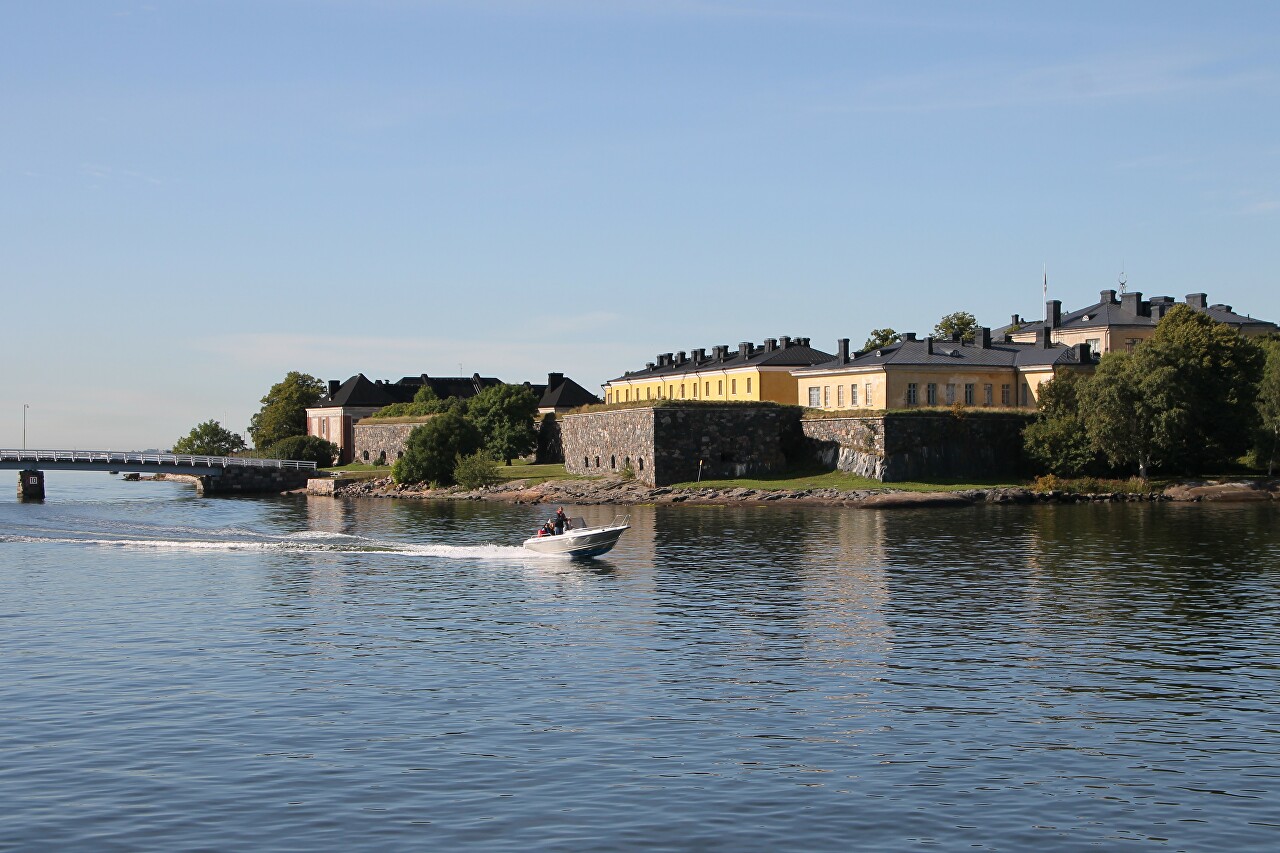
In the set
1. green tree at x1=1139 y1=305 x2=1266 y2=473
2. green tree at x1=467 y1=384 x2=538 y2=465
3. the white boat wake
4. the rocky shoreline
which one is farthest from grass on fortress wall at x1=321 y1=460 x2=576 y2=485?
green tree at x1=1139 y1=305 x2=1266 y2=473

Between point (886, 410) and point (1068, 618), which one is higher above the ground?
point (886, 410)

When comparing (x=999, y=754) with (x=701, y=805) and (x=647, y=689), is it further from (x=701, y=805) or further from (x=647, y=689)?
(x=647, y=689)

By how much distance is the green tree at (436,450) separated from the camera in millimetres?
110125

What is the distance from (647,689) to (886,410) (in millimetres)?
66256

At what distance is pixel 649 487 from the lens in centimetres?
9556

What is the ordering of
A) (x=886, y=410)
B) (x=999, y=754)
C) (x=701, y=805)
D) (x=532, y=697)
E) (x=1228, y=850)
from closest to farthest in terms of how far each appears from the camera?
(x=1228, y=850)
(x=701, y=805)
(x=999, y=754)
(x=532, y=697)
(x=886, y=410)

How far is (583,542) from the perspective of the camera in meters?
54.4

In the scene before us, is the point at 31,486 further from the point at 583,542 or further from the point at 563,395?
the point at 583,542

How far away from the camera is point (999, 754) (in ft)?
76.5

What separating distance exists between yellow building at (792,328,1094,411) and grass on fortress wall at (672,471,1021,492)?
6.76m

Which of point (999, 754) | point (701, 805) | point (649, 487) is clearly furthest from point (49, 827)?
point (649, 487)

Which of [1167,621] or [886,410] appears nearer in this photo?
[1167,621]

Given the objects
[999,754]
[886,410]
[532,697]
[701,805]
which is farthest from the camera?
[886,410]

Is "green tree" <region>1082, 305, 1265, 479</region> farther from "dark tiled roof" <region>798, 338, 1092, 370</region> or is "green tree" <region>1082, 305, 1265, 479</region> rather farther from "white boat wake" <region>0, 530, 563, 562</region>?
"white boat wake" <region>0, 530, 563, 562</region>
